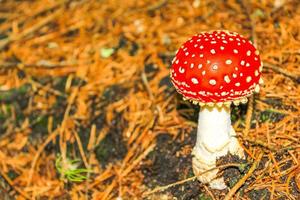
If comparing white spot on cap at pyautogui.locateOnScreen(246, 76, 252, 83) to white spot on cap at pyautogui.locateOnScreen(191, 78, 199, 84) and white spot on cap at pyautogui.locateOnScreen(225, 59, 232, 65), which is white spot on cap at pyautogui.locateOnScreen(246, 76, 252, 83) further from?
white spot on cap at pyautogui.locateOnScreen(191, 78, 199, 84)

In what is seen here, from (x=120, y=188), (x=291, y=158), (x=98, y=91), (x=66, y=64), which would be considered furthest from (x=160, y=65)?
(x=291, y=158)

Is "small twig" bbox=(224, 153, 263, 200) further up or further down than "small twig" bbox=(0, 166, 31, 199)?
further up

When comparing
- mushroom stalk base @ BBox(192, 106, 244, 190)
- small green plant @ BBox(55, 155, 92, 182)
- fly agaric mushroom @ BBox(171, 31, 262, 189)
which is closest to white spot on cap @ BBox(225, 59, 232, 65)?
fly agaric mushroom @ BBox(171, 31, 262, 189)

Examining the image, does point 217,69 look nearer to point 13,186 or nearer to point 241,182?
point 241,182

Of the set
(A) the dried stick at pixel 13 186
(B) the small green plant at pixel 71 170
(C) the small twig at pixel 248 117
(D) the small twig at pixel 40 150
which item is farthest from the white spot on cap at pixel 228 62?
(A) the dried stick at pixel 13 186

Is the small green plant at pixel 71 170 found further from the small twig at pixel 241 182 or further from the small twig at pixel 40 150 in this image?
the small twig at pixel 241 182

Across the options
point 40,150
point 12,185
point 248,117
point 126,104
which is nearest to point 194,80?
point 248,117

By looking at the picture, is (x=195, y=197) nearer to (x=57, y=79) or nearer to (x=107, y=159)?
(x=107, y=159)
